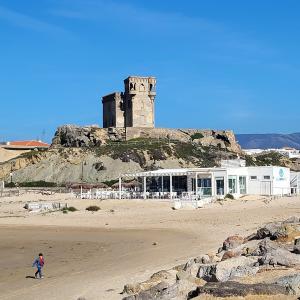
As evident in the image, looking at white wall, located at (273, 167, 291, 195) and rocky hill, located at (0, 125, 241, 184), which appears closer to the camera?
white wall, located at (273, 167, 291, 195)

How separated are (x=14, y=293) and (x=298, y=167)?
72.0 meters

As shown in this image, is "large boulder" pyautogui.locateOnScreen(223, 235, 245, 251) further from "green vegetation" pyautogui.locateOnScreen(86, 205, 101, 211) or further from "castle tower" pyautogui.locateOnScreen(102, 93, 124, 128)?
"castle tower" pyautogui.locateOnScreen(102, 93, 124, 128)

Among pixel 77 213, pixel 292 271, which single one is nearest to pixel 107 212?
pixel 77 213

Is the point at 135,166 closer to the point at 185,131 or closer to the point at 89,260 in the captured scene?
the point at 185,131

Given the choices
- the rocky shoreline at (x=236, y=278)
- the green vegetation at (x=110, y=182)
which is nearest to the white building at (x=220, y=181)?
the green vegetation at (x=110, y=182)

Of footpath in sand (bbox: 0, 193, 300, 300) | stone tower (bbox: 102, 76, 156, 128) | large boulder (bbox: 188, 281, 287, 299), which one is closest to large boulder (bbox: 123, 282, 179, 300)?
large boulder (bbox: 188, 281, 287, 299)

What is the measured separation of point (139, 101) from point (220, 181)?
4888 centimetres

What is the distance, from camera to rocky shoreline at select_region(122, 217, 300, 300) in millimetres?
10578

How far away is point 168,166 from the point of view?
73.4 meters

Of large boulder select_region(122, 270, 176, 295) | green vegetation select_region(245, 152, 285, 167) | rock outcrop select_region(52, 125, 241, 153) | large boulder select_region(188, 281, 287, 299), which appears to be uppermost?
rock outcrop select_region(52, 125, 241, 153)

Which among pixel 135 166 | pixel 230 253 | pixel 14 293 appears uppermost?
pixel 135 166

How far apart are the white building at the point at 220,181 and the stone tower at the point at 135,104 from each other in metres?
Result: 43.2

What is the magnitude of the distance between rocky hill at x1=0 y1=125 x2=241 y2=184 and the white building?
2132 cm

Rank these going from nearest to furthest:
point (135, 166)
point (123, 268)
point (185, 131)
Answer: point (123, 268) → point (135, 166) → point (185, 131)
